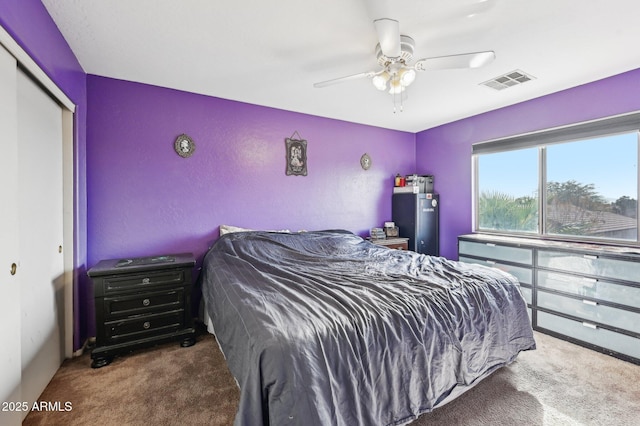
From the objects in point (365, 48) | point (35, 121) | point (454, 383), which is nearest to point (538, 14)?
point (365, 48)

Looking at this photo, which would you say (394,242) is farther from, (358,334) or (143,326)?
(143,326)

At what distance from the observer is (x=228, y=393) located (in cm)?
192

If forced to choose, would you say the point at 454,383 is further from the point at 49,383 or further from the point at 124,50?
the point at 124,50

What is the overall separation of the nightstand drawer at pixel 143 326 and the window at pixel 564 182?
4069 millimetres

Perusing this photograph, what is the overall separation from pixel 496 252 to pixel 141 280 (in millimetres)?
3788

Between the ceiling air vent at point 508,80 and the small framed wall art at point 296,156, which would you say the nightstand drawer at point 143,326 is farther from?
the ceiling air vent at point 508,80

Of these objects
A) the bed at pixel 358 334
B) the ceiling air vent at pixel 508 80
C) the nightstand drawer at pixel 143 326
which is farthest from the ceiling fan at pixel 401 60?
the nightstand drawer at pixel 143 326

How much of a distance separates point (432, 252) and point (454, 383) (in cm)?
298

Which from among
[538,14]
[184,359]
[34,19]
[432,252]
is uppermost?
[538,14]

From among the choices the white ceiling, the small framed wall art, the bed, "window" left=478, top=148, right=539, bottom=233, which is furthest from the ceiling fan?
"window" left=478, top=148, right=539, bottom=233

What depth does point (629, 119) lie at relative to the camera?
2627 millimetres

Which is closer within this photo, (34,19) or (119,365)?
(34,19)

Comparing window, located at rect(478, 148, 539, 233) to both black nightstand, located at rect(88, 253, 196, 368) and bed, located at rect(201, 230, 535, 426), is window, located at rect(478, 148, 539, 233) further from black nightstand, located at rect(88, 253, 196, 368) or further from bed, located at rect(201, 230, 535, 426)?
black nightstand, located at rect(88, 253, 196, 368)

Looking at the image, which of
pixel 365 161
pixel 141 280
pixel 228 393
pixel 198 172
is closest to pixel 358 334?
pixel 228 393
